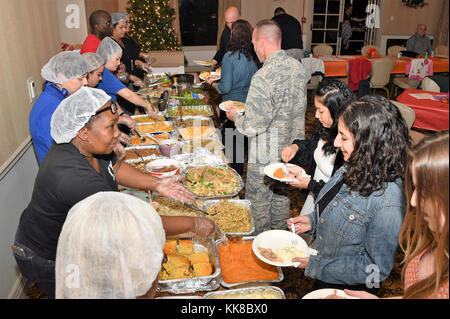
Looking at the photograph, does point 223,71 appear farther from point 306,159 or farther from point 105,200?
point 105,200

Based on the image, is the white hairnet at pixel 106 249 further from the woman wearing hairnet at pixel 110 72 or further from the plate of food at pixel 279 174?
the woman wearing hairnet at pixel 110 72

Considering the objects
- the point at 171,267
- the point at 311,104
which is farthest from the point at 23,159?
the point at 311,104

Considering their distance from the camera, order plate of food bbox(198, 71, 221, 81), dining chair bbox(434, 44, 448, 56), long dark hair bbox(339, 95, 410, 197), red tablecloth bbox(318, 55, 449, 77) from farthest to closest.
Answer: red tablecloth bbox(318, 55, 449, 77) < plate of food bbox(198, 71, 221, 81) < long dark hair bbox(339, 95, 410, 197) < dining chair bbox(434, 44, 448, 56)

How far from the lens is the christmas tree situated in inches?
289

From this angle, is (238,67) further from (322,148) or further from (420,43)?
(420,43)

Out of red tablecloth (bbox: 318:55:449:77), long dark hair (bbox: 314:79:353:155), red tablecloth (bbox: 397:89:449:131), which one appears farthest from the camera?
red tablecloth (bbox: 318:55:449:77)

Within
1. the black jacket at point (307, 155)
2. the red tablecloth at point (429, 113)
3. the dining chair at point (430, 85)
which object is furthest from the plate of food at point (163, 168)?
the dining chair at point (430, 85)

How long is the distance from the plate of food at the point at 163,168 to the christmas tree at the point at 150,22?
583 centimetres

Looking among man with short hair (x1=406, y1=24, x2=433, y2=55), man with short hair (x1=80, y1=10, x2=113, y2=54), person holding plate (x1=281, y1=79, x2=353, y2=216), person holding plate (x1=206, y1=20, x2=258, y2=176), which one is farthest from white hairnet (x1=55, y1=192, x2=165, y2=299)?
man with short hair (x1=406, y1=24, x2=433, y2=55)

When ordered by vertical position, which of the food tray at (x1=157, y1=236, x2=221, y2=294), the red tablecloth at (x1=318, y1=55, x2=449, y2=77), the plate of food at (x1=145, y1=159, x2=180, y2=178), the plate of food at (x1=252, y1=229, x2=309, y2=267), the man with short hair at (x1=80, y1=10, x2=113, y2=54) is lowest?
the food tray at (x1=157, y1=236, x2=221, y2=294)

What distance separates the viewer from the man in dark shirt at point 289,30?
5.31 m

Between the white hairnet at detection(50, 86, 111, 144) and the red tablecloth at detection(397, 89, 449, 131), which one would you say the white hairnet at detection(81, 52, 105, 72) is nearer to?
the white hairnet at detection(50, 86, 111, 144)

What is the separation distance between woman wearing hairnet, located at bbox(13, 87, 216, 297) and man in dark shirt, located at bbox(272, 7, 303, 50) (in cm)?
445

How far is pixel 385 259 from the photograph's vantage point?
1230 mm
